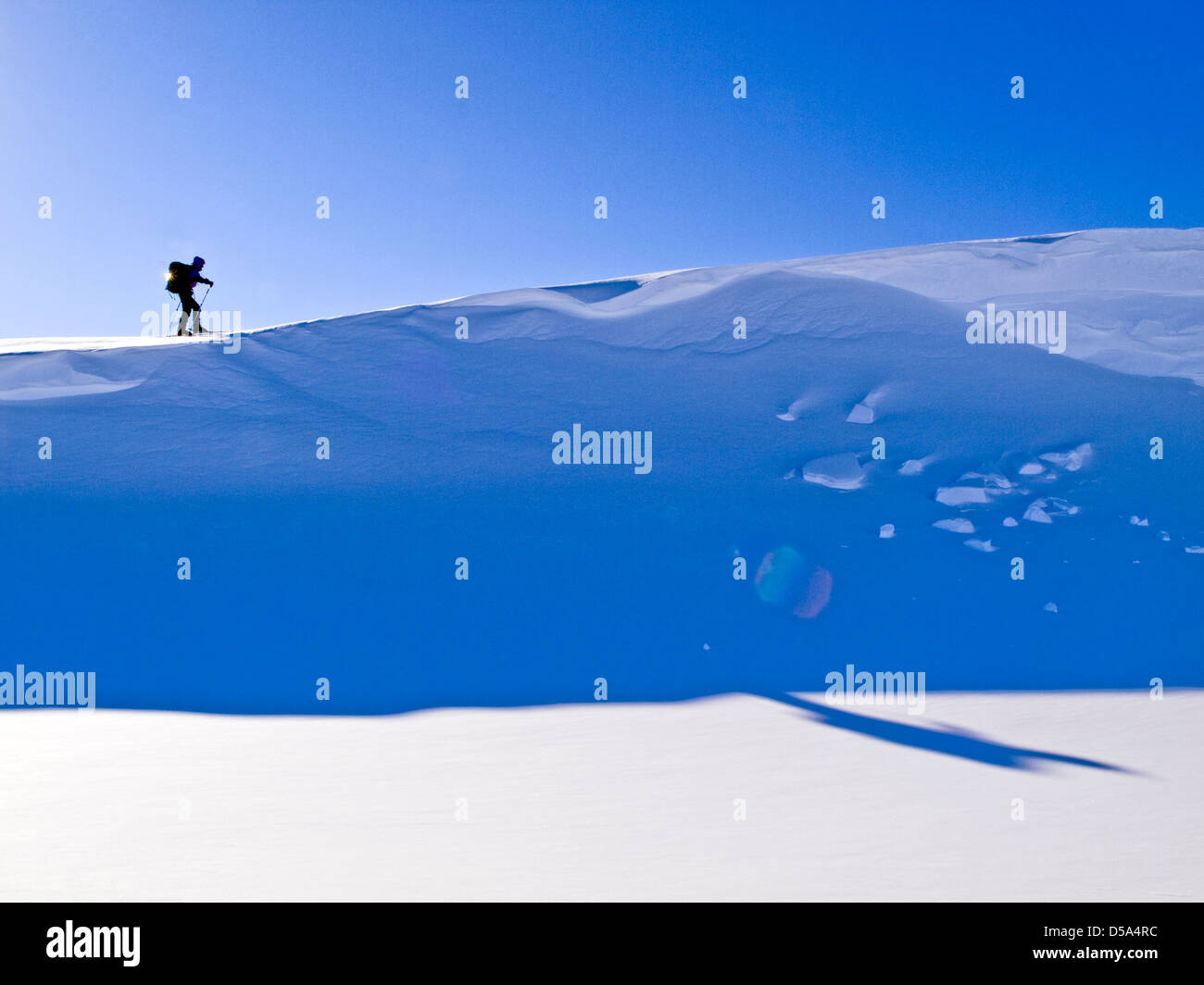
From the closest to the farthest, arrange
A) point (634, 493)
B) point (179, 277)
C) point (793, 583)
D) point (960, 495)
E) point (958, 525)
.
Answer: point (793, 583), point (958, 525), point (960, 495), point (634, 493), point (179, 277)

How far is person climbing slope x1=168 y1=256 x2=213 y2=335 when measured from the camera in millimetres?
11258

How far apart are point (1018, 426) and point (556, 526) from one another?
16.5 ft

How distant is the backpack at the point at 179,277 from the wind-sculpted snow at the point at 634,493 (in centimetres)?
139

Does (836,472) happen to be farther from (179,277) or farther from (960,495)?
(179,277)

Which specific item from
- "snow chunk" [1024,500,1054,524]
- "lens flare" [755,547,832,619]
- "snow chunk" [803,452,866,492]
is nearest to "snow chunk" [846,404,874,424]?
"snow chunk" [803,452,866,492]

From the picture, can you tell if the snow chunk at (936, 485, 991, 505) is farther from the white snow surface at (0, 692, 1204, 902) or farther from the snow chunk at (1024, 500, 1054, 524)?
the white snow surface at (0, 692, 1204, 902)

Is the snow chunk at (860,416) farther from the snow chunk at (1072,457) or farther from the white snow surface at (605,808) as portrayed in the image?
the white snow surface at (605,808)

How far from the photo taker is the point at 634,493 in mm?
8289

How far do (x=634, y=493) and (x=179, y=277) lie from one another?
7.25 meters

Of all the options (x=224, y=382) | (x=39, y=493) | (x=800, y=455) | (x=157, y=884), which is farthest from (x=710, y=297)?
(x=157, y=884)

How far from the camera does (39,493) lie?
855 cm

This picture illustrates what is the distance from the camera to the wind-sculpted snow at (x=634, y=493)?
6078mm

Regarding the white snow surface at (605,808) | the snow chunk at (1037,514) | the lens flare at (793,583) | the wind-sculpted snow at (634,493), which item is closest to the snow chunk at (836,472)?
the wind-sculpted snow at (634,493)

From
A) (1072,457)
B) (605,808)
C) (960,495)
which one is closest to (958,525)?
(960,495)
